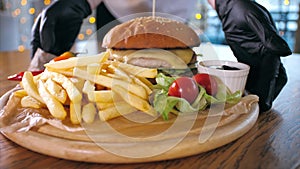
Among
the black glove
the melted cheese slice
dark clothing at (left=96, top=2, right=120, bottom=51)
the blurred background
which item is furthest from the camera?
the blurred background

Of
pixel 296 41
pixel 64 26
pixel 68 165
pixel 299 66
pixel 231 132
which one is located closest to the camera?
pixel 68 165

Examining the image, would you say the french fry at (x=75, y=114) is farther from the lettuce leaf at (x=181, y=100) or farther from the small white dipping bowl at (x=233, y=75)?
the small white dipping bowl at (x=233, y=75)

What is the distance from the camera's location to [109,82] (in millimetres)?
815

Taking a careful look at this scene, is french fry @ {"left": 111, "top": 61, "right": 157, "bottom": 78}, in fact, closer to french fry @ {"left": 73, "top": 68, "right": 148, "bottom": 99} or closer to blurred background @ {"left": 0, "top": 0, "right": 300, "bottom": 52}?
french fry @ {"left": 73, "top": 68, "right": 148, "bottom": 99}

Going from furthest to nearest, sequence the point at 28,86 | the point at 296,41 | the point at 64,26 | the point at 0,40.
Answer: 1. the point at 0,40
2. the point at 296,41
3. the point at 64,26
4. the point at 28,86

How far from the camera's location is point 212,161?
25.5 inches

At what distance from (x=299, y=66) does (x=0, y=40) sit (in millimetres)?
3990

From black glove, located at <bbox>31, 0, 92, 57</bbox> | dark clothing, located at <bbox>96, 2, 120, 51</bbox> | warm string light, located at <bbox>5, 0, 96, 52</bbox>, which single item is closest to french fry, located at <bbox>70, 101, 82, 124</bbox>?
black glove, located at <bbox>31, 0, 92, 57</bbox>

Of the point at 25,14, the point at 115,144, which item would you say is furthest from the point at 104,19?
the point at 25,14

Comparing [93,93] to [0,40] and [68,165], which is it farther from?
[0,40]

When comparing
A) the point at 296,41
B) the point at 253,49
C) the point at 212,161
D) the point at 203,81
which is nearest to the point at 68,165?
the point at 212,161

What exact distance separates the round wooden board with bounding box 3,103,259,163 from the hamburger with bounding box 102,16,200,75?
1.71 ft

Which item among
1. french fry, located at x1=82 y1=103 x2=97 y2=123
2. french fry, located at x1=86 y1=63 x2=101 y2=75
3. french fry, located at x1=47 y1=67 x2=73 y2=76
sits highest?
french fry, located at x1=86 y1=63 x2=101 y2=75

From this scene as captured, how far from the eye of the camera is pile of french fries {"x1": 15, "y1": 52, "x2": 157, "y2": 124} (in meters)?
0.75
